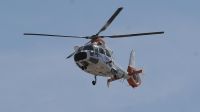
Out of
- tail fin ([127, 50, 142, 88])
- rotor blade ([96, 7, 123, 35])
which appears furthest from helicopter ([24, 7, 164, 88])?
tail fin ([127, 50, 142, 88])

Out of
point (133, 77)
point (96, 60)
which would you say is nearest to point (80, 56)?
point (96, 60)

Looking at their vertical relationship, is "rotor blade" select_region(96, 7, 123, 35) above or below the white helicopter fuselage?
above

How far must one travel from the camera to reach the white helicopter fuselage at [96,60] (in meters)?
91.7

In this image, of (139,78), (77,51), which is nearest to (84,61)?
(77,51)

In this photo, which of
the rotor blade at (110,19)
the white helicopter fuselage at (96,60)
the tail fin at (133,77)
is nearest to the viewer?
the white helicopter fuselage at (96,60)

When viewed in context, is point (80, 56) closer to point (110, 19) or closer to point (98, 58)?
point (98, 58)

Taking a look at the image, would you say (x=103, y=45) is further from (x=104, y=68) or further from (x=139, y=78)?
(x=139, y=78)

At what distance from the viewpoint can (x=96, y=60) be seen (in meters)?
92.7

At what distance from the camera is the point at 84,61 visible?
3605 inches

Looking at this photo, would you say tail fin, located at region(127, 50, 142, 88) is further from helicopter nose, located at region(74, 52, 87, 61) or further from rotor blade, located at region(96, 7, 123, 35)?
helicopter nose, located at region(74, 52, 87, 61)

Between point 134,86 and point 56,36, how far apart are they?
48.8 feet

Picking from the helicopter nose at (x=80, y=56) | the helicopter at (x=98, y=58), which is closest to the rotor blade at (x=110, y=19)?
the helicopter at (x=98, y=58)

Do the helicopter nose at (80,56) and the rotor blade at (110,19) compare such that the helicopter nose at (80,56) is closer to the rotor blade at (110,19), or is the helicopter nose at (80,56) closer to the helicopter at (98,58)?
the helicopter at (98,58)

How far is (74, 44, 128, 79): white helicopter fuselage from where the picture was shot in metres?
91.7
